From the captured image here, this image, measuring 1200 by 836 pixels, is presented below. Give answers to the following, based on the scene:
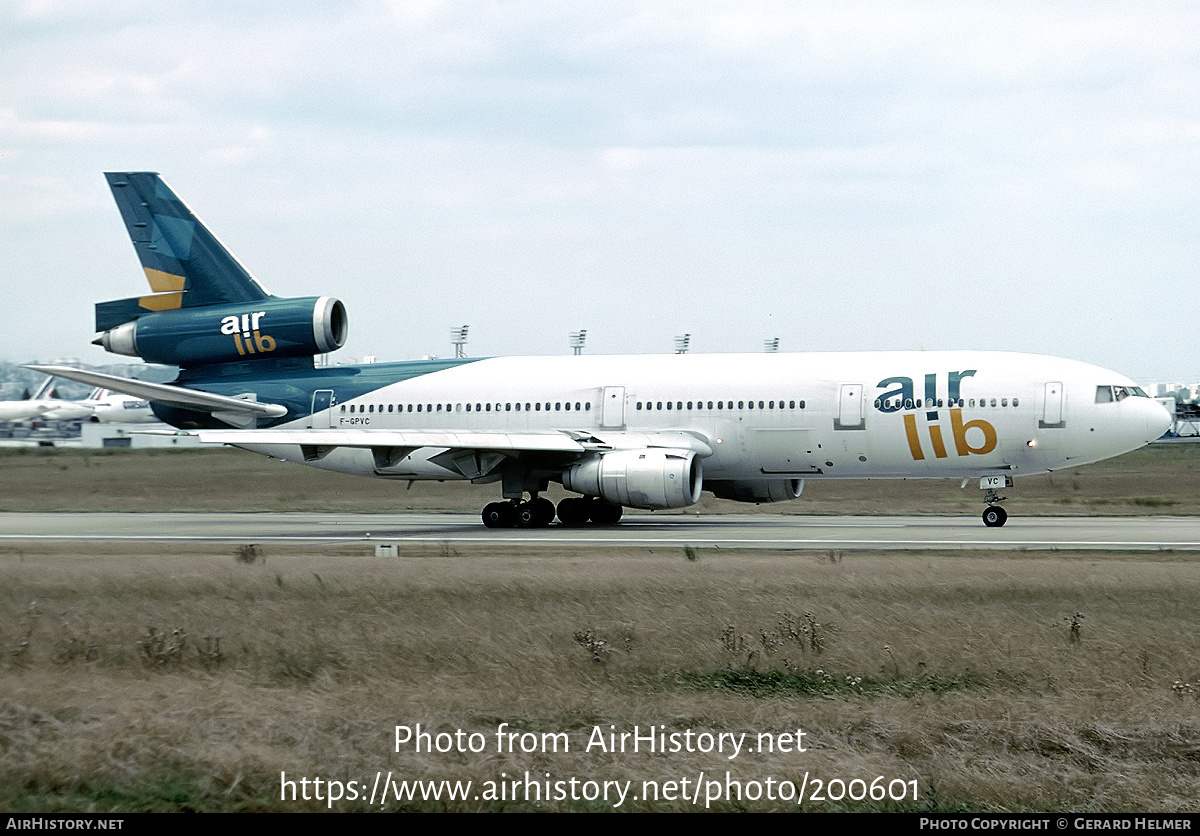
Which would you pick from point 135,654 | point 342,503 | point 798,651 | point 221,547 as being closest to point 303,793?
point 135,654

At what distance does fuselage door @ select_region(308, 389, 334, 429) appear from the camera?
111ft

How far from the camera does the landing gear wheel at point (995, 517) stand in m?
28.6

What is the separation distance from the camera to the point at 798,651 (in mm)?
13422

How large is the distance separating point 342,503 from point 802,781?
3283cm

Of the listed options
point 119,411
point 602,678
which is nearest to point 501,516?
point 602,678

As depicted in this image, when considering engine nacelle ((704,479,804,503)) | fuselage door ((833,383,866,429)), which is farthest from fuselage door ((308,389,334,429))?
fuselage door ((833,383,866,429))

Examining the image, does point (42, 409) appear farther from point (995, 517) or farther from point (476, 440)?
point (995, 517)

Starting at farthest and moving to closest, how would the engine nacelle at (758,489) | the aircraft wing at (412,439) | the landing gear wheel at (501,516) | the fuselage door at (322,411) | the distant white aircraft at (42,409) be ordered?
the distant white aircraft at (42,409), the fuselage door at (322,411), the engine nacelle at (758,489), the landing gear wheel at (501,516), the aircraft wing at (412,439)

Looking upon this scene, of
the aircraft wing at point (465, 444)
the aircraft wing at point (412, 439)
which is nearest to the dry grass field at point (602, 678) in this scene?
the aircraft wing at point (412, 439)

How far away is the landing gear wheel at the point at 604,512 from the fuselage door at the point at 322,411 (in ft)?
23.6

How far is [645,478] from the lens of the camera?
94.4 ft

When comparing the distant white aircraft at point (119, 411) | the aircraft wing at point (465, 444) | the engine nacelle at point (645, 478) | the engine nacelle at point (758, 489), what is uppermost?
the aircraft wing at point (465, 444)

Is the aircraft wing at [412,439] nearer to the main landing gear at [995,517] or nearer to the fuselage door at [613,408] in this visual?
the fuselage door at [613,408]
